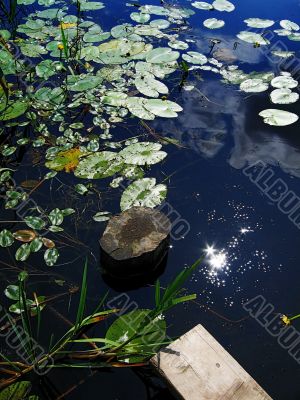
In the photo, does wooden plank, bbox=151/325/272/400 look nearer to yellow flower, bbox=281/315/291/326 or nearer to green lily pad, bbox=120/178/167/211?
yellow flower, bbox=281/315/291/326

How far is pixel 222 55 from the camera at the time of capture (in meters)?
3.83

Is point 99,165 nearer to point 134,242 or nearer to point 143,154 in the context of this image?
point 143,154

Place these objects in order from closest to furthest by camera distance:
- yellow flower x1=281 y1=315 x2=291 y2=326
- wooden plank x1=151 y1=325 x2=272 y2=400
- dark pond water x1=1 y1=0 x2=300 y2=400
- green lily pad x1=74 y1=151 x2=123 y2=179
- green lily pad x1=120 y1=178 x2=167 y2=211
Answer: wooden plank x1=151 y1=325 x2=272 y2=400, dark pond water x1=1 y1=0 x2=300 y2=400, yellow flower x1=281 y1=315 x2=291 y2=326, green lily pad x1=120 y1=178 x2=167 y2=211, green lily pad x1=74 y1=151 x2=123 y2=179

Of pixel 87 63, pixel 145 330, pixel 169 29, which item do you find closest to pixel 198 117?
pixel 87 63

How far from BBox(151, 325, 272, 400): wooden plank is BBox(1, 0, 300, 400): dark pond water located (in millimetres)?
143

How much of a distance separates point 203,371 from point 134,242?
73cm

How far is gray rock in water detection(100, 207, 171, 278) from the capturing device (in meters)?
2.03

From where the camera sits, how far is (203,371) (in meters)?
1.67

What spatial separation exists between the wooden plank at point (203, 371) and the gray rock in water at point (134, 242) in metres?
0.47

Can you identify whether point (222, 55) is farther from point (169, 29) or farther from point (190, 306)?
point (190, 306)

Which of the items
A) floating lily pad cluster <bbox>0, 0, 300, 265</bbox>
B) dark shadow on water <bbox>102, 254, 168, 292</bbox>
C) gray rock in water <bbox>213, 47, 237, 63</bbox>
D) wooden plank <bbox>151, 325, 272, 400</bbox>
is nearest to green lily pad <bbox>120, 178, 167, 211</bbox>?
floating lily pad cluster <bbox>0, 0, 300, 265</bbox>

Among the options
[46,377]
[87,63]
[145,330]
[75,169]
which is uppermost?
[87,63]

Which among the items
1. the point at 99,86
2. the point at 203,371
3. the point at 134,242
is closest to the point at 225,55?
the point at 99,86

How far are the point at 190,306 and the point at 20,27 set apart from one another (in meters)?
3.37
